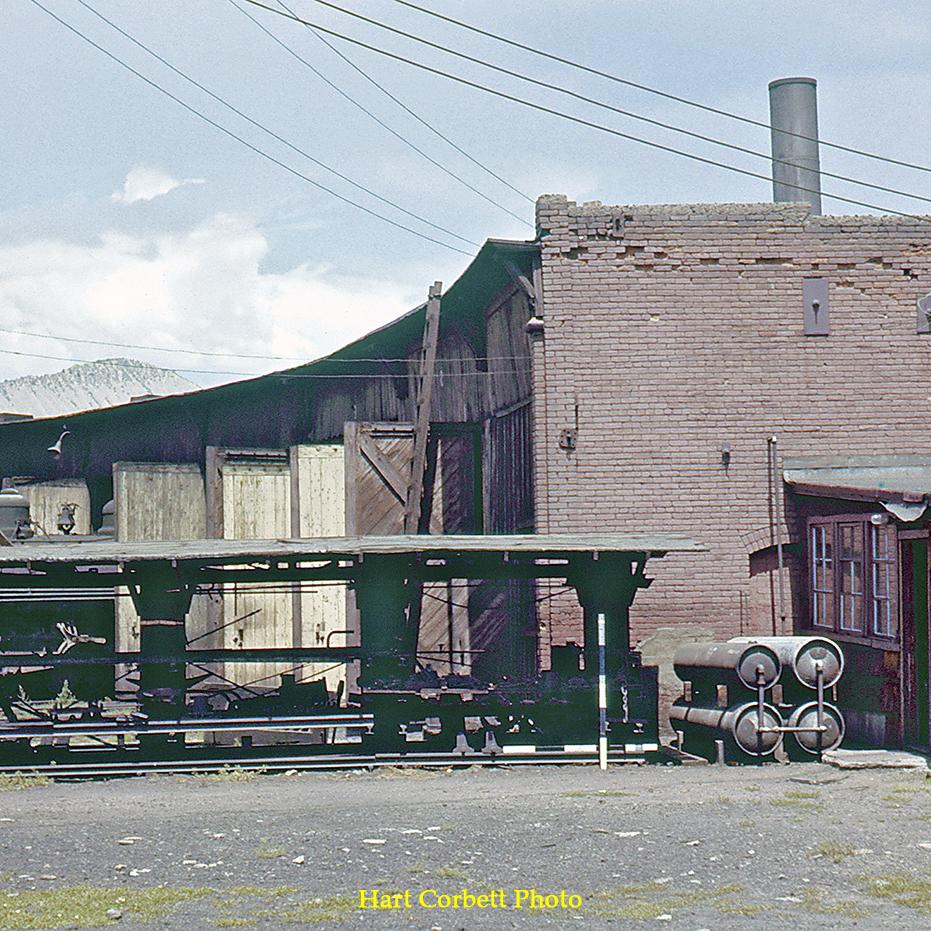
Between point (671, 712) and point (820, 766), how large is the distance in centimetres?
271

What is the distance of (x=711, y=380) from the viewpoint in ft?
66.2

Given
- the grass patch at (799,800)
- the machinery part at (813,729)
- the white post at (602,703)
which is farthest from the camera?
the machinery part at (813,729)

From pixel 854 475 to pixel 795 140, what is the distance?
8122mm

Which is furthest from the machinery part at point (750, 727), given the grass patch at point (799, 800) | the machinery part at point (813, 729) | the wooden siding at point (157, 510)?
the wooden siding at point (157, 510)

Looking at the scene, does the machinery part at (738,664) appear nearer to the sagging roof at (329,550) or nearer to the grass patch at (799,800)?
the sagging roof at (329,550)

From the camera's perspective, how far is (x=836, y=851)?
34.6 ft

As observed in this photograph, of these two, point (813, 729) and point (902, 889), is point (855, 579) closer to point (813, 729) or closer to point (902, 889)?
point (813, 729)

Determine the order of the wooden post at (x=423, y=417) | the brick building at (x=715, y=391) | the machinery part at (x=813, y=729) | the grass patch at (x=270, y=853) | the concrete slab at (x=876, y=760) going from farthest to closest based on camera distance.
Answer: the wooden post at (x=423, y=417)
the brick building at (x=715, y=391)
the machinery part at (x=813, y=729)
the concrete slab at (x=876, y=760)
the grass patch at (x=270, y=853)

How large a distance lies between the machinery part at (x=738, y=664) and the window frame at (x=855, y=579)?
1.66m

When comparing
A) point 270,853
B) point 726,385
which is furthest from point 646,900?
point 726,385

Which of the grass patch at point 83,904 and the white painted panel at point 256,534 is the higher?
the white painted panel at point 256,534

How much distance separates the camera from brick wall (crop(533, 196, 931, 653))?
19844 millimetres

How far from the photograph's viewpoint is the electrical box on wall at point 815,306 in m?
20.5
